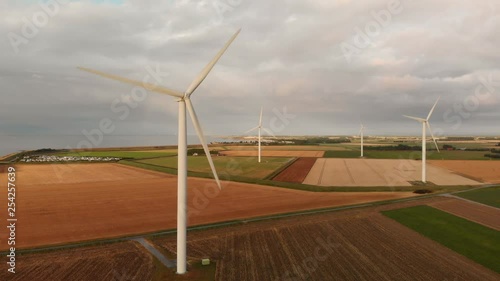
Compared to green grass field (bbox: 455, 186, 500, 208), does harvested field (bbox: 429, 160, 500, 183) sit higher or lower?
higher

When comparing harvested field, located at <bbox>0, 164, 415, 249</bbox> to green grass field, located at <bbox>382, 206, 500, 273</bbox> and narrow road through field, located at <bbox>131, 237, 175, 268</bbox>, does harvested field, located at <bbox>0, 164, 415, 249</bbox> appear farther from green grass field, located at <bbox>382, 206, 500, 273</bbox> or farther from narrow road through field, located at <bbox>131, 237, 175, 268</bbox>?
green grass field, located at <bbox>382, 206, 500, 273</bbox>

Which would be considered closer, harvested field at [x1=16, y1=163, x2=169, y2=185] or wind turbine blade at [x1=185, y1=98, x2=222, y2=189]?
wind turbine blade at [x1=185, y1=98, x2=222, y2=189]

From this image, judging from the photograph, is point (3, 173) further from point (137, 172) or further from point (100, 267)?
point (100, 267)

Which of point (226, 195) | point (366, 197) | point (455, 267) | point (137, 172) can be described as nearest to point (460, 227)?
point (455, 267)

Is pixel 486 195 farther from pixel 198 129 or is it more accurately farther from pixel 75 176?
pixel 75 176

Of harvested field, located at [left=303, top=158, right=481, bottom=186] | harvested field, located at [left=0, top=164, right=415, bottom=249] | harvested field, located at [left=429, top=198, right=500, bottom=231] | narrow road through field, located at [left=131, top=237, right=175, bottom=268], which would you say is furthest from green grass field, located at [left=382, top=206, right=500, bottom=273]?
narrow road through field, located at [left=131, top=237, right=175, bottom=268]

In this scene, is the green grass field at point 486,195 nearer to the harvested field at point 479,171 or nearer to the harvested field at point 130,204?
the harvested field at point 130,204

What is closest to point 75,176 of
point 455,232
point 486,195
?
point 455,232
